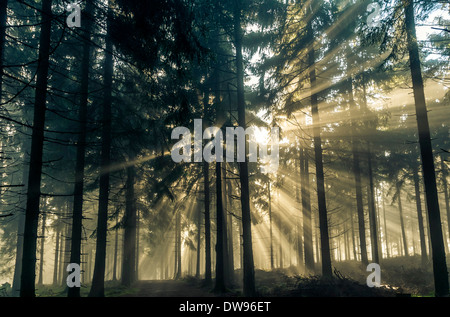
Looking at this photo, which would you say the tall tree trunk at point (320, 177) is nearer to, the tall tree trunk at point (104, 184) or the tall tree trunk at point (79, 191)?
the tall tree trunk at point (104, 184)

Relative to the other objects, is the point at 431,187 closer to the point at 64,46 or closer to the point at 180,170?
the point at 180,170

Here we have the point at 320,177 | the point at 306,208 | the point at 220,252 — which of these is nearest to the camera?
the point at 320,177

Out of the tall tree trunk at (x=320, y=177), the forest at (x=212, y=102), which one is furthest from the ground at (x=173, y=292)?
the tall tree trunk at (x=320, y=177)

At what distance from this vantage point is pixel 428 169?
9.43m

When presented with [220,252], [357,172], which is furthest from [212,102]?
[357,172]

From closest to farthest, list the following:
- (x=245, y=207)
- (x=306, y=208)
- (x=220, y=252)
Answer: (x=245, y=207) → (x=220, y=252) → (x=306, y=208)

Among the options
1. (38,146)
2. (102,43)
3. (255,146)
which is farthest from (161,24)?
(255,146)

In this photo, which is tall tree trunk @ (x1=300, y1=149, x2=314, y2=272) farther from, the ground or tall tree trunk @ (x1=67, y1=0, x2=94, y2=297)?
tall tree trunk @ (x1=67, y1=0, x2=94, y2=297)

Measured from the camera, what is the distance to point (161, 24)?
21.6ft

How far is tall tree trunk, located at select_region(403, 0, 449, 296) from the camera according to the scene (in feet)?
29.0

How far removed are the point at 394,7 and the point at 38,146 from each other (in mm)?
12645

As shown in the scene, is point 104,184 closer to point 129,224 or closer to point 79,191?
point 79,191

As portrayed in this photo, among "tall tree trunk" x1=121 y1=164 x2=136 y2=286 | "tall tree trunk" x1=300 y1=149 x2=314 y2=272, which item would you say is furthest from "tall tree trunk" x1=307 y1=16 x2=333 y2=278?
"tall tree trunk" x1=121 y1=164 x2=136 y2=286
